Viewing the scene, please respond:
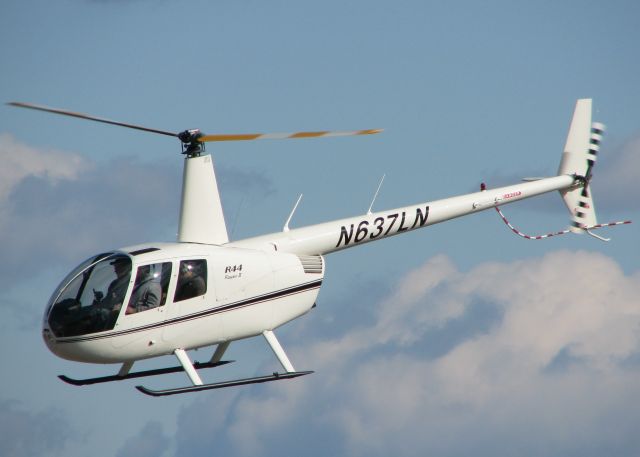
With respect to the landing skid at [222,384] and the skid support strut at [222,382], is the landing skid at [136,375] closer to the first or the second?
the skid support strut at [222,382]

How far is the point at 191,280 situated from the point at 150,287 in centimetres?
123

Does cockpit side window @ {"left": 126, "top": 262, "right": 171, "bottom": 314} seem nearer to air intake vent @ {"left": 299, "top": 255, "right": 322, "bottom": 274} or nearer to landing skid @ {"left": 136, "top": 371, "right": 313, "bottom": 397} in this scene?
landing skid @ {"left": 136, "top": 371, "right": 313, "bottom": 397}

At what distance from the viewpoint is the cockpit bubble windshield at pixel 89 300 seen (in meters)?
31.3

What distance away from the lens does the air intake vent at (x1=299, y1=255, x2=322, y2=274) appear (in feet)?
116

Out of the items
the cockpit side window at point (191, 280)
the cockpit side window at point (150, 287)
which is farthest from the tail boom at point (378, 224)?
the cockpit side window at point (150, 287)

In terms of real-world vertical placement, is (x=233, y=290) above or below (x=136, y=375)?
above

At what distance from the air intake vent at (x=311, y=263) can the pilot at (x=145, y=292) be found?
4.96 metres

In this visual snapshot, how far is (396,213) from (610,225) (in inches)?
391

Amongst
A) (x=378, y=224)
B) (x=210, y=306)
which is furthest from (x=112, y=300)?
(x=378, y=224)

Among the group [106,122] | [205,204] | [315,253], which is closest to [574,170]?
[315,253]

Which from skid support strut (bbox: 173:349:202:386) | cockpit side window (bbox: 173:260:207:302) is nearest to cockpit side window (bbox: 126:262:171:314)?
cockpit side window (bbox: 173:260:207:302)

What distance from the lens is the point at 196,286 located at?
107 ft

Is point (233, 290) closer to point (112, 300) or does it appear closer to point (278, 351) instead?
point (278, 351)

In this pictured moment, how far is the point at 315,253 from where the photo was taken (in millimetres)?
36125
